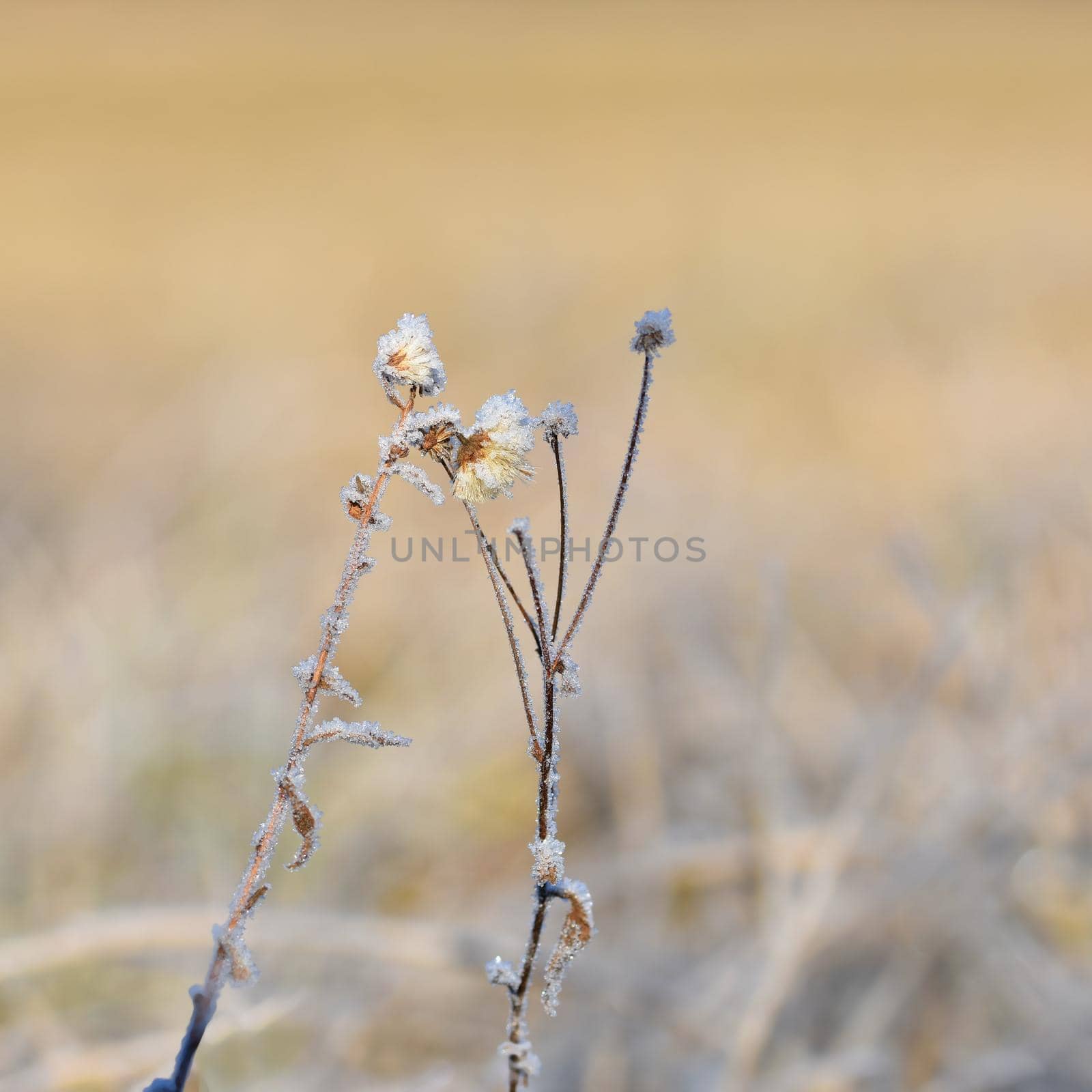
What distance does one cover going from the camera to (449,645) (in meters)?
2.38

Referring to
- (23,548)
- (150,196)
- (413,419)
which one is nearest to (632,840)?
(413,419)

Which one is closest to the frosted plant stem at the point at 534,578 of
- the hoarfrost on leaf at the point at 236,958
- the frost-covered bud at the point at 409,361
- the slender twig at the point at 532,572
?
the slender twig at the point at 532,572

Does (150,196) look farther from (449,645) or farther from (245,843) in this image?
(245,843)

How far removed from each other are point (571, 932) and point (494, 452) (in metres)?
0.27

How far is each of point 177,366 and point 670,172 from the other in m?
5.35

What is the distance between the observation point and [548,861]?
0.53 meters

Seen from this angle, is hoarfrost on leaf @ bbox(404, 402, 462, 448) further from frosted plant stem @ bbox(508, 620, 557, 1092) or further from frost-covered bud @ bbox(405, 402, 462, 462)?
frosted plant stem @ bbox(508, 620, 557, 1092)

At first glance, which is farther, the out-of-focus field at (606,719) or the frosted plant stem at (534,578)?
the out-of-focus field at (606,719)

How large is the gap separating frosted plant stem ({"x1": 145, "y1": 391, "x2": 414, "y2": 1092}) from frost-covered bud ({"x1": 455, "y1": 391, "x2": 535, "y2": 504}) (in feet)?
0.13

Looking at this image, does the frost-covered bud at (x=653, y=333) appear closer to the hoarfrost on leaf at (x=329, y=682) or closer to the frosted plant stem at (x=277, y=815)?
the frosted plant stem at (x=277, y=815)

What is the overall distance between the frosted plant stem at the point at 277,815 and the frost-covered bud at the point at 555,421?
0.26 feet

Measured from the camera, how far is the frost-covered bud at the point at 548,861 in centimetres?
53

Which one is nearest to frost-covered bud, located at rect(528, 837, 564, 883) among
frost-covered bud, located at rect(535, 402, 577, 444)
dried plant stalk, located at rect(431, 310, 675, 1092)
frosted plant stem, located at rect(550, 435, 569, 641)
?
dried plant stalk, located at rect(431, 310, 675, 1092)

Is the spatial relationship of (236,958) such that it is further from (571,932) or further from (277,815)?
(571,932)
